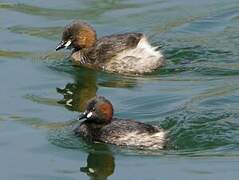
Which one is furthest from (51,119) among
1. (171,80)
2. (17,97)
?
(171,80)

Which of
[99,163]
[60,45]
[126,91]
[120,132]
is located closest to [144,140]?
[120,132]

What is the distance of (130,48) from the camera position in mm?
14758

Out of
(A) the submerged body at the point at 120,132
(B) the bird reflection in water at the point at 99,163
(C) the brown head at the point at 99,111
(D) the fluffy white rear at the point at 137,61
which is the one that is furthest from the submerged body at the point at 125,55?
(B) the bird reflection in water at the point at 99,163

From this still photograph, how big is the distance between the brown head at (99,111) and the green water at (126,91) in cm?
30

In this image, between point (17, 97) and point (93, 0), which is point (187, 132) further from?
point (93, 0)

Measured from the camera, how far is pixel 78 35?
1536cm

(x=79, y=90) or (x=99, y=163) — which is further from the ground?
(x=79, y=90)

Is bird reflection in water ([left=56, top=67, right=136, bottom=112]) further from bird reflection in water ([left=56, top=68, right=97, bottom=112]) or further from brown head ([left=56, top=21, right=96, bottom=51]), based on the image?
brown head ([left=56, top=21, right=96, bottom=51])

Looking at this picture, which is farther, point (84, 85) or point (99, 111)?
point (84, 85)

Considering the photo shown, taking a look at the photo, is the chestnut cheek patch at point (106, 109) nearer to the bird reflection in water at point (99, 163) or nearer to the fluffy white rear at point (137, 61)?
the bird reflection in water at point (99, 163)

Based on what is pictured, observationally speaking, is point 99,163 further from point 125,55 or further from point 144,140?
point 125,55

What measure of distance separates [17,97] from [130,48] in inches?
76.3

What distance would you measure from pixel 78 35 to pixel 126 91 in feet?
6.03

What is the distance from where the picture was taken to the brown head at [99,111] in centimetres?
1185
